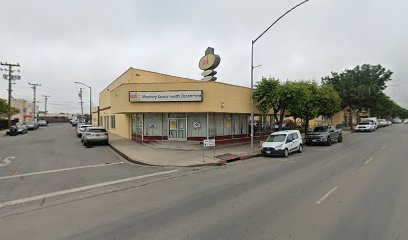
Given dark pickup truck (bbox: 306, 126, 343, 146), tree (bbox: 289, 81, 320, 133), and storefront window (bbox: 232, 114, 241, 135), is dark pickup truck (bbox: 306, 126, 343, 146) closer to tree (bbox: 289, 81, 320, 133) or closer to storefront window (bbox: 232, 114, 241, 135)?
tree (bbox: 289, 81, 320, 133)

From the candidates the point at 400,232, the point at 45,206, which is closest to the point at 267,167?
the point at 400,232

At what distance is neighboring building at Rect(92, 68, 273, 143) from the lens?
67.7ft

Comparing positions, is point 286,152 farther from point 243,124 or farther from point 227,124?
point 243,124

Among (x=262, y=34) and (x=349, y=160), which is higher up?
(x=262, y=34)

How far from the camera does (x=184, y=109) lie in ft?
68.0

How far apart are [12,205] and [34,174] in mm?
4982

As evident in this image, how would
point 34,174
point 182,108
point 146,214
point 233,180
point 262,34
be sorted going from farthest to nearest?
point 182,108 → point 262,34 → point 34,174 → point 233,180 → point 146,214

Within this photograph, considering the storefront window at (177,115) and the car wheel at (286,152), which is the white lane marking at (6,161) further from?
the car wheel at (286,152)

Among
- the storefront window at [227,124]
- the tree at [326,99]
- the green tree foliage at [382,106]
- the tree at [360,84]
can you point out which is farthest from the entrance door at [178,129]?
the green tree foliage at [382,106]

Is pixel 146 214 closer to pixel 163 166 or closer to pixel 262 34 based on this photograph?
pixel 163 166

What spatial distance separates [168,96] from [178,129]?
10.0 feet

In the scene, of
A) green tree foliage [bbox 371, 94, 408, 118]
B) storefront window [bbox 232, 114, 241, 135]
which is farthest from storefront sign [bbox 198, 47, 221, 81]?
green tree foliage [bbox 371, 94, 408, 118]

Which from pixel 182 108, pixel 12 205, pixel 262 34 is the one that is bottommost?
pixel 12 205

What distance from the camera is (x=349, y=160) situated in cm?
1522
